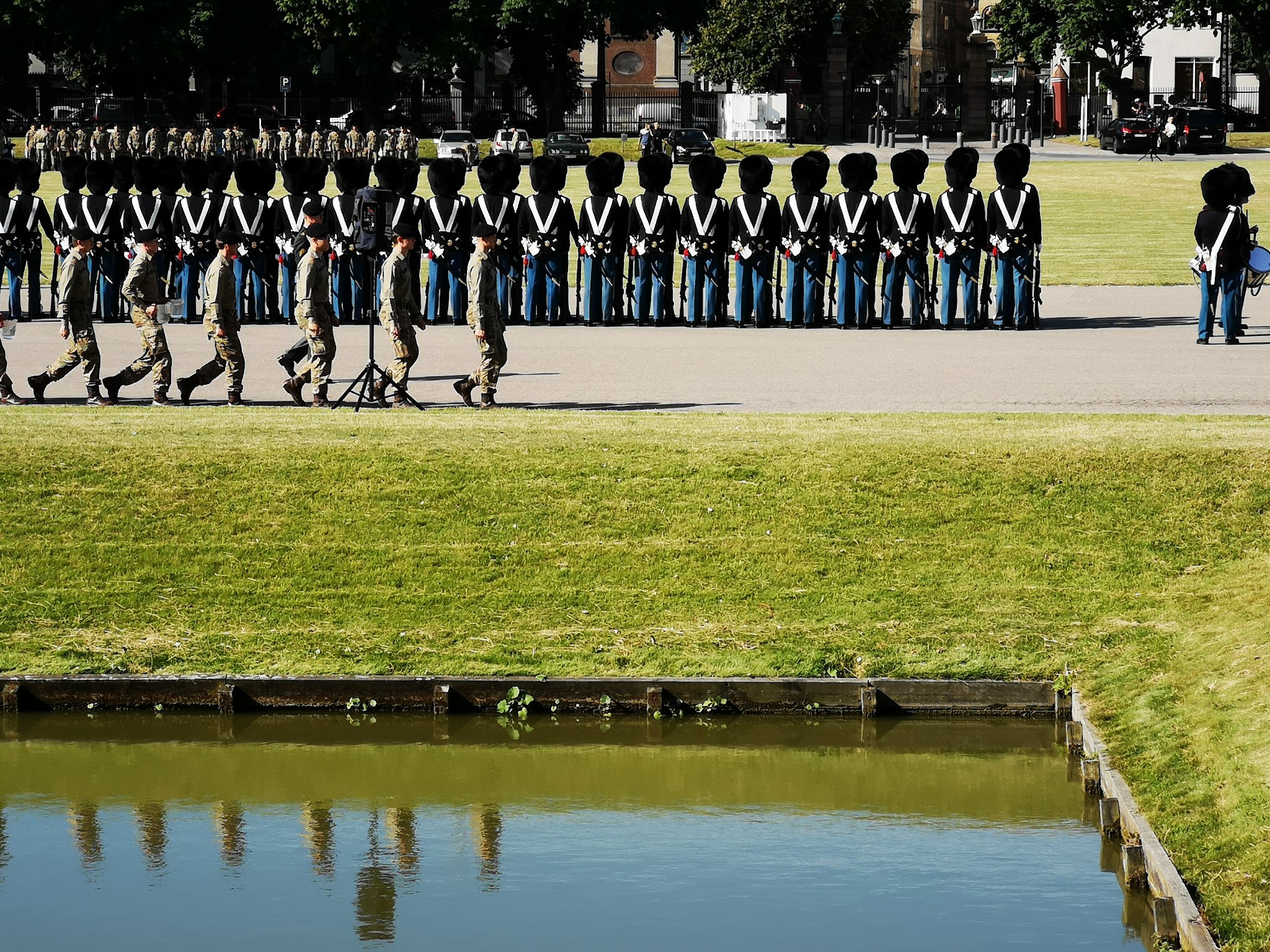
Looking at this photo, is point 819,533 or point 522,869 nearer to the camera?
point 522,869

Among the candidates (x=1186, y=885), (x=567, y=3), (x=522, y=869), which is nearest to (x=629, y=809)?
(x=522, y=869)

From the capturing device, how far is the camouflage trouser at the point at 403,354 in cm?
1571

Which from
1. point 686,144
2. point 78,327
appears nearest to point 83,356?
point 78,327

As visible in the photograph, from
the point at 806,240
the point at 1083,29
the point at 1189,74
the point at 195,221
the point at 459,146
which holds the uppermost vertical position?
the point at 1083,29

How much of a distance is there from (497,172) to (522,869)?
14.2m

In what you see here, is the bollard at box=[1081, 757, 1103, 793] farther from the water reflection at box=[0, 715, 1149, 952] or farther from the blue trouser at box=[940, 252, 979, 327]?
the blue trouser at box=[940, 252, 979, 327]

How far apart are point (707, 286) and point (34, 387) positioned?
27.5 ft

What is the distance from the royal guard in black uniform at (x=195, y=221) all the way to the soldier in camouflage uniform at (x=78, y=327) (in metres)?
5.15

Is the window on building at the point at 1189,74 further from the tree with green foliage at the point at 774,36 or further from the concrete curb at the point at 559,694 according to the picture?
the concrete curb at the point at 559,694

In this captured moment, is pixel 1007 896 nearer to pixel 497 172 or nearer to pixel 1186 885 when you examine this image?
pixel 1186 885

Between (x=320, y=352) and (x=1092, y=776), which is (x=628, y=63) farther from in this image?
(x=1092, y=776)

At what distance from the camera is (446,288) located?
22766 millimetres

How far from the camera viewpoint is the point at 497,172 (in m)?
21.3

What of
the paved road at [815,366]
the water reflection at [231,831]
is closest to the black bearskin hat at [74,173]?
the paved road at [815,366]
